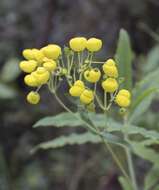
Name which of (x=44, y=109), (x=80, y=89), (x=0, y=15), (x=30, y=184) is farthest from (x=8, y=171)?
(x=80, y=89)

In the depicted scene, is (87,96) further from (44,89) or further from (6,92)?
(44,89)

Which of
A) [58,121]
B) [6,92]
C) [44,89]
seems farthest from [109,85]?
[44,89]

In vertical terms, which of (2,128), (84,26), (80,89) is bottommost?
(2,128)

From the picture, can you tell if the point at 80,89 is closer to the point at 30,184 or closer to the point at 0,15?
the point at 30,184

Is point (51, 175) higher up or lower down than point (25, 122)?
lower down

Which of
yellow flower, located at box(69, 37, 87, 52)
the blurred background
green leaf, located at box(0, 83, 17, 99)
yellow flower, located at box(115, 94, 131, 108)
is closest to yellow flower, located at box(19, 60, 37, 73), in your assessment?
yellow flower, located at box(69, 37, 87, 52)

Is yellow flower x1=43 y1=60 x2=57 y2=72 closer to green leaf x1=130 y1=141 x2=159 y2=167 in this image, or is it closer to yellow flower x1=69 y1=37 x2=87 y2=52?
yellow flower x1=69 y1=37 x2=87 y2=52

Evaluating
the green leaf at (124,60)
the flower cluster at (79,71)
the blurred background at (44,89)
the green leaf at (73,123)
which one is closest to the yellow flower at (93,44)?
the flower cluster at (79,71)
